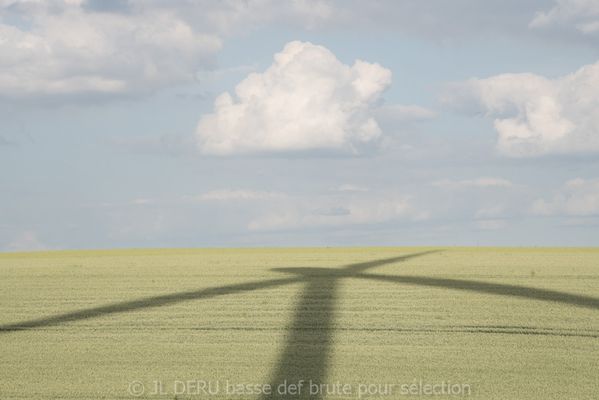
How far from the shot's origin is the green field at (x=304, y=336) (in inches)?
578

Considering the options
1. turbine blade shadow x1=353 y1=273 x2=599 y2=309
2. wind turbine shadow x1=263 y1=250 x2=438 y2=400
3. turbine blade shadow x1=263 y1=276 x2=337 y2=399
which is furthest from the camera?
turbine blade shadow x1=353 y1=273 x2=599 y2=309

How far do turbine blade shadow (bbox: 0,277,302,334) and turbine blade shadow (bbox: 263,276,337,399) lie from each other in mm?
3143

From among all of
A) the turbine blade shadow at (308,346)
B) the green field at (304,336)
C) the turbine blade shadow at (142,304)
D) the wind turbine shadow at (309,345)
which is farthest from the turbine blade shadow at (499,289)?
the turbine blade shadow at (308,346)

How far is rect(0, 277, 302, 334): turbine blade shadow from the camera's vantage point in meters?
21.5

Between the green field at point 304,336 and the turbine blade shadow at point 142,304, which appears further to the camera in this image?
the turbine blade shadow at point 142,304

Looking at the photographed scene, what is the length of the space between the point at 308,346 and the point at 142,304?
8.35 meters

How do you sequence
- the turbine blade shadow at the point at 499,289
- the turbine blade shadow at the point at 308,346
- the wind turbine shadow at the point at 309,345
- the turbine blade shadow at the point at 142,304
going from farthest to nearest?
1. the turbine blade shadow at the point at 499,289
2. the turbine blade shadow at the point at 142,304
3. the turbine blade shadow at the point at 308,346
4. the wind turbine shadow at the point at 309,345

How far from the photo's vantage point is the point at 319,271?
3403cm

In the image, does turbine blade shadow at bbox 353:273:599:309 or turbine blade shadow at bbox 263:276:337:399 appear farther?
turbine blade shadow at bbox 353:273:599:309

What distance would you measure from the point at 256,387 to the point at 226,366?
1772mm

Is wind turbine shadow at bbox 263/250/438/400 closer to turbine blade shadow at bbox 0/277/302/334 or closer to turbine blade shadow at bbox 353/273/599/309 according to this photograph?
turbine blade shadow at bbox 0/277/302/334

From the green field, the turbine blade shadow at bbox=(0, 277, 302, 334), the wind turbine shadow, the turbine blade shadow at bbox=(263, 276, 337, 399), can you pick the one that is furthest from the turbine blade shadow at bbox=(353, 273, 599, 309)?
the turbine blade shadow at bbox=(263, 276, 337, 399)

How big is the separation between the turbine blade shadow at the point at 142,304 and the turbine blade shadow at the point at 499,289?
380 cm

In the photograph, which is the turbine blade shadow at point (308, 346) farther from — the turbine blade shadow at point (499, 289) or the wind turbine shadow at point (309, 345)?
the turbine blade shadow at point (499, 289)
